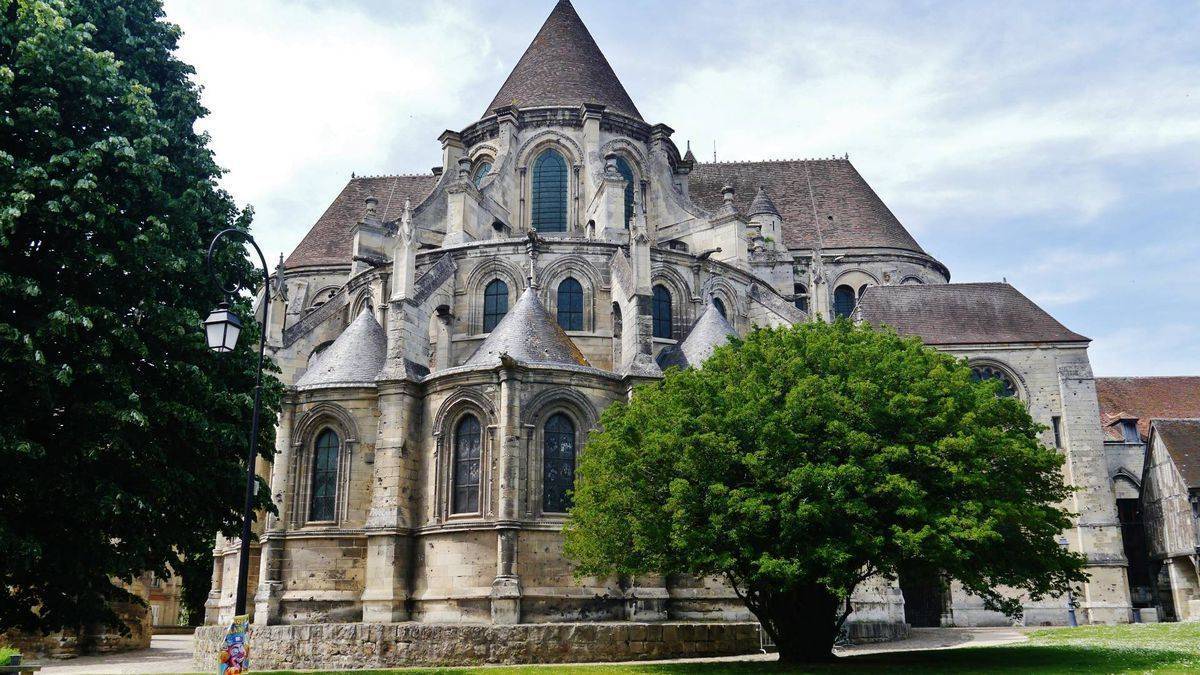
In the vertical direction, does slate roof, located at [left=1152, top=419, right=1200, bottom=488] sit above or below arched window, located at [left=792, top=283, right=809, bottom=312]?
below

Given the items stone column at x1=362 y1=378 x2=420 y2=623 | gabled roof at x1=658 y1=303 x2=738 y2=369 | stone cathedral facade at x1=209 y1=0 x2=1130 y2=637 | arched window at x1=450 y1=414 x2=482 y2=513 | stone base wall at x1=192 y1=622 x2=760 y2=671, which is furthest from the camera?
gabled roof at x1=658 y1=303 x2=738 y2=369

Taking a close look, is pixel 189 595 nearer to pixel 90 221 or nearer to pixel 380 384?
pixel 380 384

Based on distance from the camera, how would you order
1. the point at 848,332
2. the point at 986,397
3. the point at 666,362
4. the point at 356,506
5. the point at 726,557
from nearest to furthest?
the point at 726,557 → the point at 986,397 → the point at 848,332 → the point at 356,506 → the point at 666,362

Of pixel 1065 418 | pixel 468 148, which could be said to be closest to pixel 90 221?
pixel 468 148

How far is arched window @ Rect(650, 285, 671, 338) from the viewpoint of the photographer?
30.4 metres

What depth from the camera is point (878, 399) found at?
18.5 meters

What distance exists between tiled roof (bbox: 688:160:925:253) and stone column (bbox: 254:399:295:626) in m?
25.2

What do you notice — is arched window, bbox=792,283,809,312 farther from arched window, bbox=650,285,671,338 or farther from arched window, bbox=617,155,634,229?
arched window, bbox=650,285,671,338

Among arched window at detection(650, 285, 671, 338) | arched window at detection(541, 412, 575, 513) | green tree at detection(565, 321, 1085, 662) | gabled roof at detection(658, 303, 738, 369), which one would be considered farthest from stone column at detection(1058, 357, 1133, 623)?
arched window at detection(541, 412, 575, 513)

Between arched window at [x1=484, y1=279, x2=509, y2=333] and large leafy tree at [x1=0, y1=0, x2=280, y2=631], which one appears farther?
arched window at [x1=484, y1=279, x2=509, y2=333]

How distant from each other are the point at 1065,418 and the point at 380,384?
2504cm

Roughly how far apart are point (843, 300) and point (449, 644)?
28762 millimetres

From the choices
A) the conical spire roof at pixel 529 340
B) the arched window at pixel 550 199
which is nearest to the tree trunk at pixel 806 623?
the conical spire roof at pixel 529 340

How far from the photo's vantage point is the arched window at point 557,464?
80.2 feet
